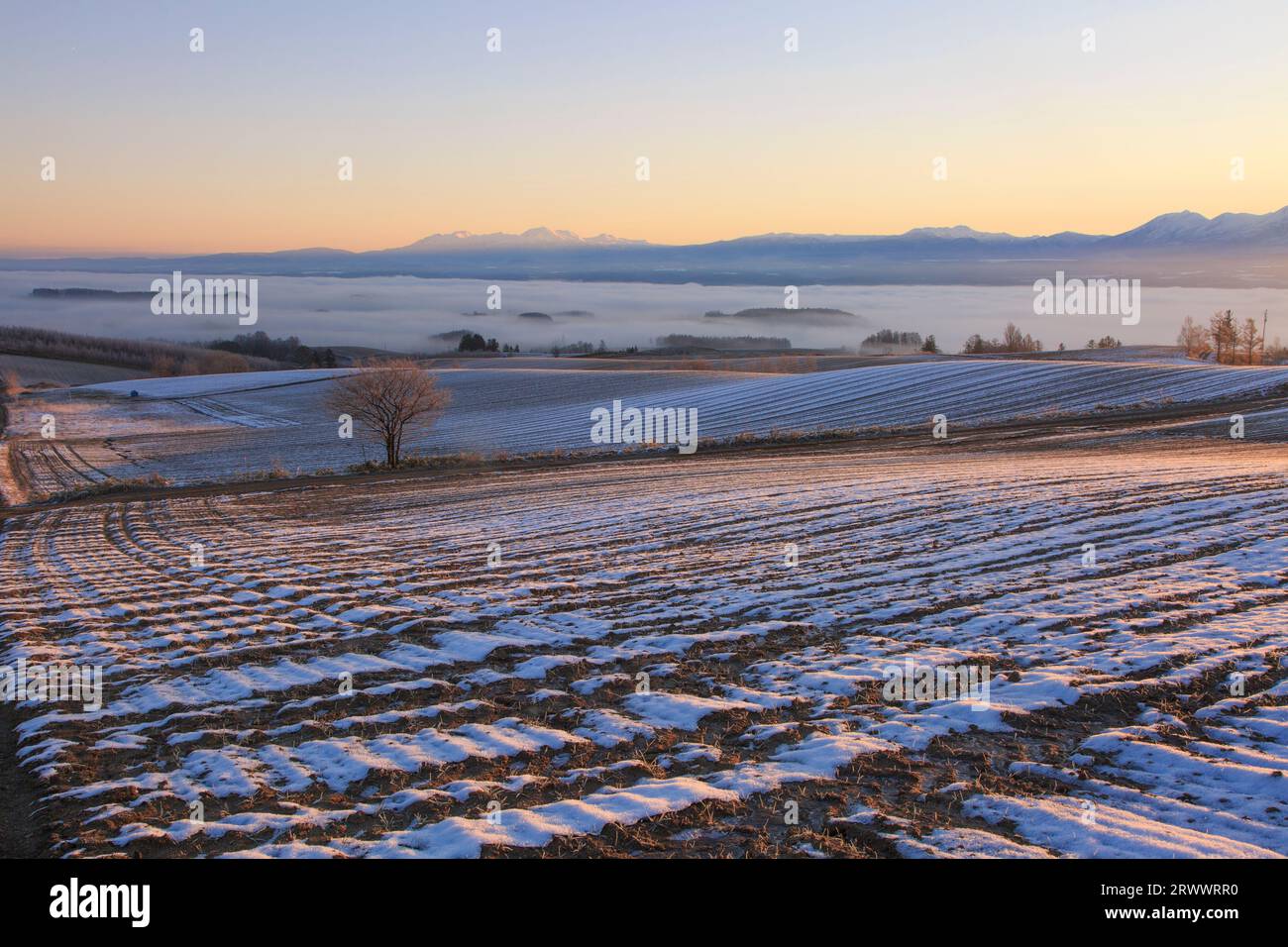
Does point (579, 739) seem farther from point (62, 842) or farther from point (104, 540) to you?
point (104, 540)

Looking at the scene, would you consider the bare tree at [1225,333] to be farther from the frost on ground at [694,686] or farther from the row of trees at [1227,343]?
the frost on ground at [694,686]

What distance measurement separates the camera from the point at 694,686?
35.6 ft

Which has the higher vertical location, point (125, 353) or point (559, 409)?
point (125, 353)

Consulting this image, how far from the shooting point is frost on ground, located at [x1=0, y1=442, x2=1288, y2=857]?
24.6ft

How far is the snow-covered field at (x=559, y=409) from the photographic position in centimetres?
4972

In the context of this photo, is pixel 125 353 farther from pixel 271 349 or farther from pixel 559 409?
pixel 559 409

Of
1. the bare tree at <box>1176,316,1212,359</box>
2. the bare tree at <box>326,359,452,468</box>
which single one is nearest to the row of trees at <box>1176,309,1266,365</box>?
the bare tree at <box>1176,316,1212,359</box>

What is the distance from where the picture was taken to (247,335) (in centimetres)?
17662

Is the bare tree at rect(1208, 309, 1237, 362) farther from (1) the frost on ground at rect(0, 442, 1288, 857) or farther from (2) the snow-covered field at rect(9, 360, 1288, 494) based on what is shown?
(1) the frost on ground at rect(0, 442, 1288, 857)

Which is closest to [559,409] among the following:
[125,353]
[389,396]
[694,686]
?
[389,396]

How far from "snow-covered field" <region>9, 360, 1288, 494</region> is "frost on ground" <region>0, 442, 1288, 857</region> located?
24842 millimetres

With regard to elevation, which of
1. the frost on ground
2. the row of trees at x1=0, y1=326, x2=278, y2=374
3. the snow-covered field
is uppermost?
the row of trees at x1=0, y1=326, x2=278, y2=374

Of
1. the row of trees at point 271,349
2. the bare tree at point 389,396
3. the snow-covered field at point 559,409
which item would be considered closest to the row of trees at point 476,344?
the row of trees at point 271,349

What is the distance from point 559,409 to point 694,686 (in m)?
61.8
